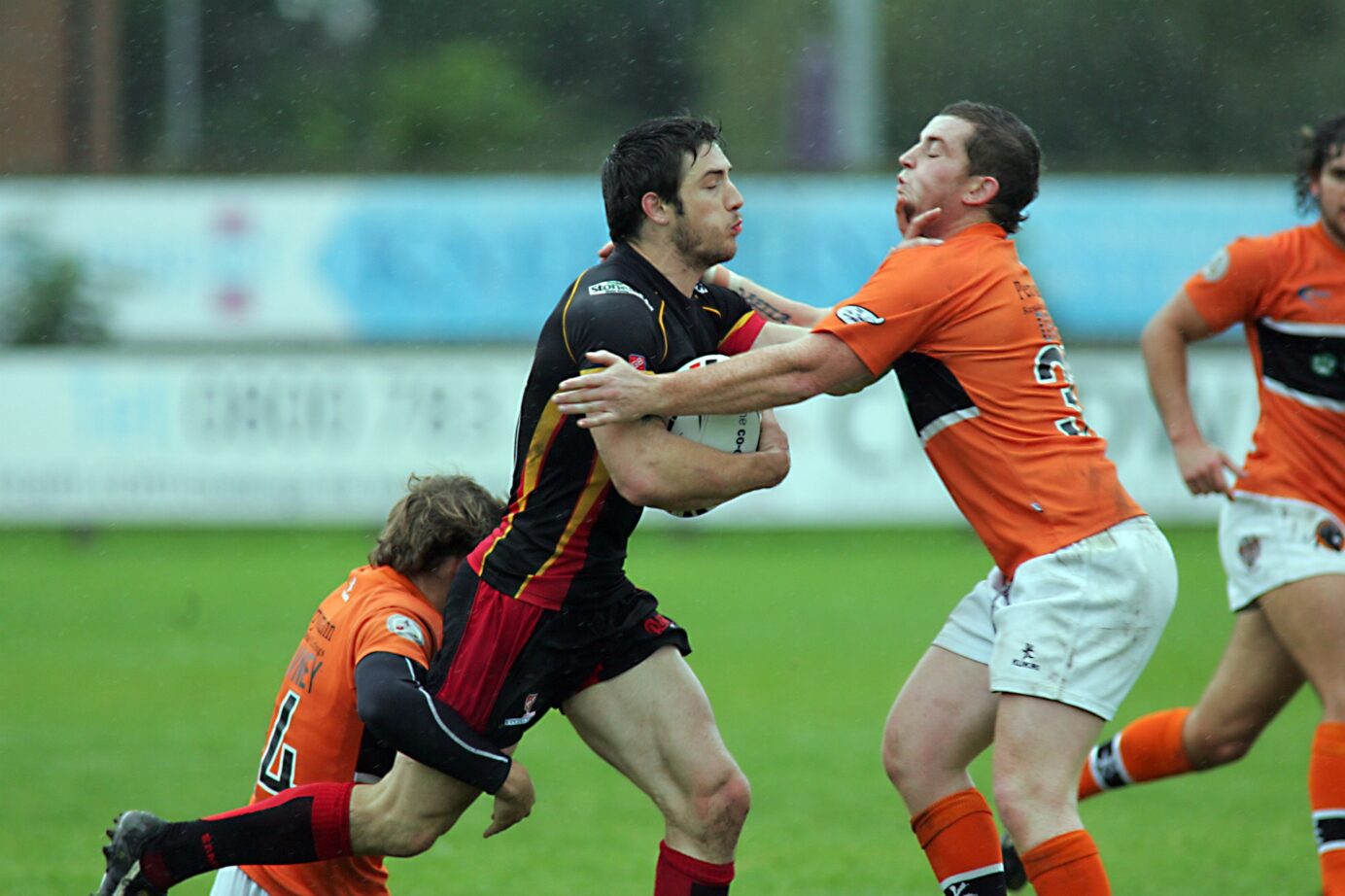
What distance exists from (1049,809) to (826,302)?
50.9 feet

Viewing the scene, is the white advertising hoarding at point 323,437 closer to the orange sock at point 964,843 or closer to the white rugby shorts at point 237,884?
the white rugby shorts at point 237,884

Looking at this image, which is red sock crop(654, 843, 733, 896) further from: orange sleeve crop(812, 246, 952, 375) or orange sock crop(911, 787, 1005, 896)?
orange sleeve crop(812, 246, 952, 375)

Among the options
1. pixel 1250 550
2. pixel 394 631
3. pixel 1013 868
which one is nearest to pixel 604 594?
pixel 394 631

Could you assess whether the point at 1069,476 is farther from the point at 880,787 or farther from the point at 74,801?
the point at 74,801

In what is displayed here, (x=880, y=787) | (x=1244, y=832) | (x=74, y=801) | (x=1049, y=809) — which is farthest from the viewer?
(x=880, y=787)

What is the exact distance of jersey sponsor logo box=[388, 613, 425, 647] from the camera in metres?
4.62

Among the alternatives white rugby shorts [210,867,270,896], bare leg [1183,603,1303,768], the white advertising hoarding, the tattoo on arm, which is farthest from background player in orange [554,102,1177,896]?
the white advertising hoarding

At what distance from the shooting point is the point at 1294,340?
216 inches

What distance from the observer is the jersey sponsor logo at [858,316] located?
4.32 meters

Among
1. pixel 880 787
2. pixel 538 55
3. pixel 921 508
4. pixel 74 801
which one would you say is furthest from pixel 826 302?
pixel 538 55

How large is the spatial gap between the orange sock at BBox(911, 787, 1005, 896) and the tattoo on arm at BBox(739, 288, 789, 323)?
62.8 inches

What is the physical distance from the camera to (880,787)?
7.94 meters

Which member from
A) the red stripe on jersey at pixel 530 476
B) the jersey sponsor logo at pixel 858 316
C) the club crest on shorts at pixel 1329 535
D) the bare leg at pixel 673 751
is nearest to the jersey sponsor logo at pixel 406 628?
the red stripe on jersey at pixel 530 476

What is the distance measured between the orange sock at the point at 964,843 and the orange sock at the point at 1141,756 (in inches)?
50.9
